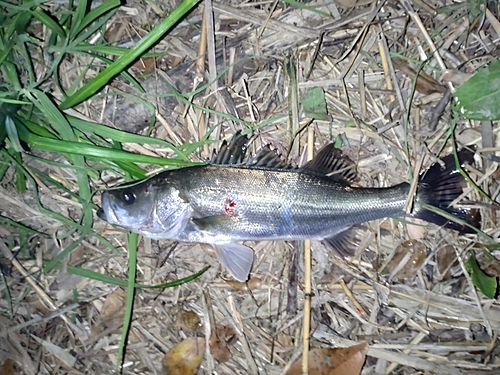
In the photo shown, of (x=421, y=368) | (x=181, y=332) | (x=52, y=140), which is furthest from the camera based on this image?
(x=181, y=332)

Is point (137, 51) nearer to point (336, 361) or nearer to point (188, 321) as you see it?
point (188, 321)

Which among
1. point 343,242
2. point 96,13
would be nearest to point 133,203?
point 96,13

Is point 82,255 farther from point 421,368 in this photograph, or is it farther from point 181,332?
point 421,368

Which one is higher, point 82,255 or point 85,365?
point 82,255

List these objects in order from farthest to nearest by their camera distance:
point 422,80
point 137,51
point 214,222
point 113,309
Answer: point 113,309 < point 422,80 < point 214,222 < point 137,51

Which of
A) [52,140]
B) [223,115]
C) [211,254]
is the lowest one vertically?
[211,254]

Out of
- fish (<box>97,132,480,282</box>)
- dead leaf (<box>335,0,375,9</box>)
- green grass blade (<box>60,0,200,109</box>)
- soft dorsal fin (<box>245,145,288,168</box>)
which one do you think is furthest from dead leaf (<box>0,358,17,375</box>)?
dead leaf (<box>335,0,375,9</box>)

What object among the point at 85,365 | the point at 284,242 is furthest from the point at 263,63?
the point at 85,365
